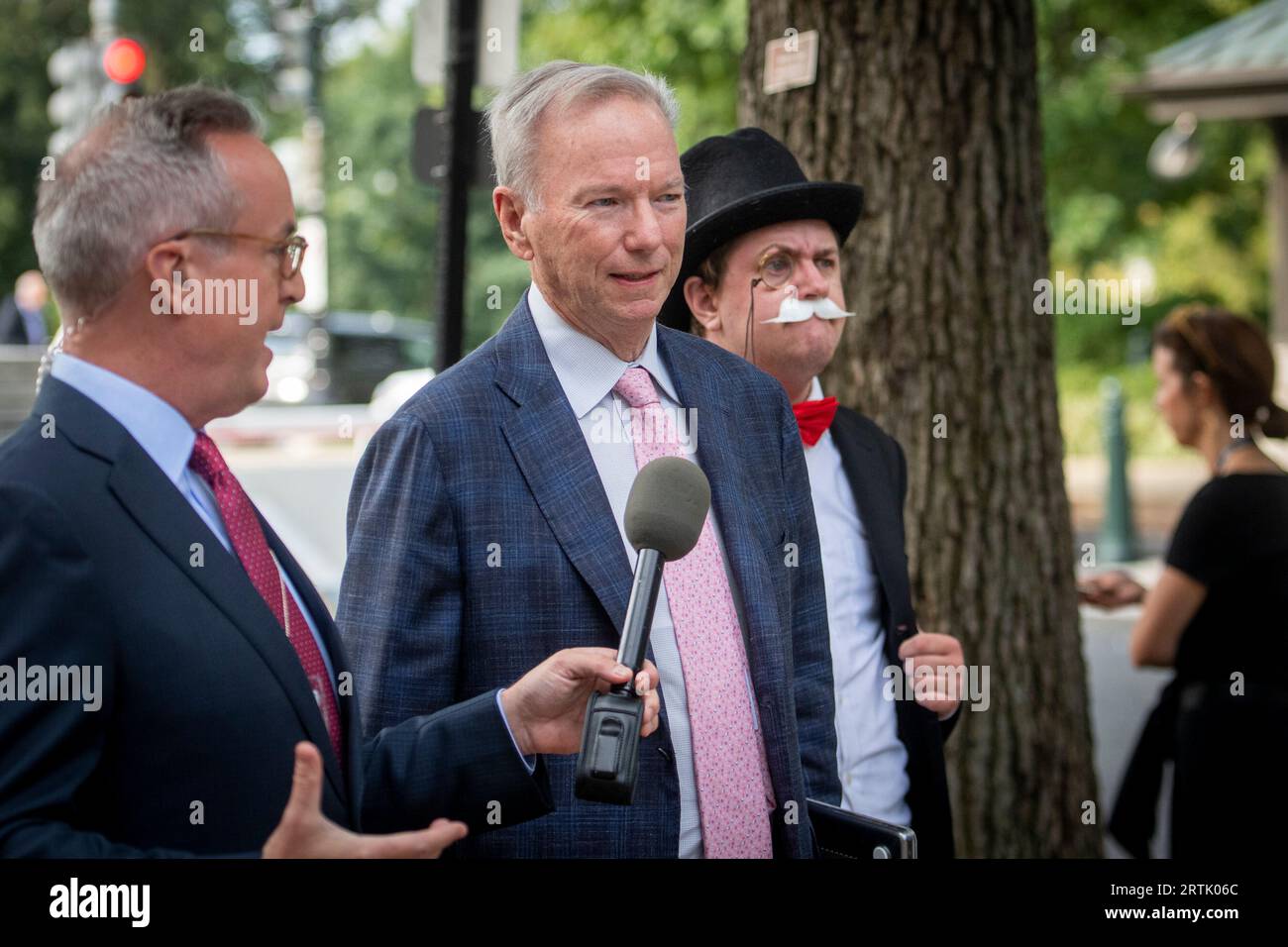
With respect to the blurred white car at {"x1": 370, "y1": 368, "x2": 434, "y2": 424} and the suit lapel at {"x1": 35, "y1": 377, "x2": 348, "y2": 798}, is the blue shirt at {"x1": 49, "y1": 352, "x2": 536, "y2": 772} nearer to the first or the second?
the suit lapel at {"x1": 35, "y1": 377, "x2": 348, "y2": 798}

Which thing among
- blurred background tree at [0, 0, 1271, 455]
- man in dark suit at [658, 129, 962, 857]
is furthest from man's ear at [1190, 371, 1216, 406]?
blurred background tree at [0, 0, 1271, 455]

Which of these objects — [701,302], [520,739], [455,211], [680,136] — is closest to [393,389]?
[680,136]

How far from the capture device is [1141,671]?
8227 millimetres

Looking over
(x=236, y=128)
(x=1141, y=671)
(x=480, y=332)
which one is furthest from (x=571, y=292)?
(x=480, y=332)

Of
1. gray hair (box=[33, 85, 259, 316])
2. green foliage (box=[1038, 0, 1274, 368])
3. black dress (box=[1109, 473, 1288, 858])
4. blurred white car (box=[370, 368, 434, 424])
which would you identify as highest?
green foliage (box=[1038, 0, 1274, 368])

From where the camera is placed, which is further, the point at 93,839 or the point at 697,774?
the point at 697,774

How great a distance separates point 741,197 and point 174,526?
1622 mm

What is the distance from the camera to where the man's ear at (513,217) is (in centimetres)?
238

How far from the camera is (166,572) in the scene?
1661mm

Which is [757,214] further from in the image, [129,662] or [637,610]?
[129,662]

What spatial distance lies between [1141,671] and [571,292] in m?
6.70

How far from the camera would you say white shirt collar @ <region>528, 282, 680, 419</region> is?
236cm

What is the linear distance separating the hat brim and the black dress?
4.56 feet
